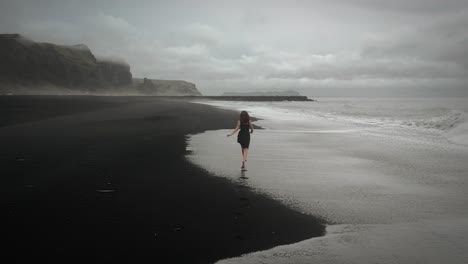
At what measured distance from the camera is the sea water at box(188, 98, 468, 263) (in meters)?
5.50

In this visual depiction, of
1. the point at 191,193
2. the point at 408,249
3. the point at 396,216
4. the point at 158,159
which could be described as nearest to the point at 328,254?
the point at 408,249

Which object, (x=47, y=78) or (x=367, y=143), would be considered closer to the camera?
(x=367, y=143)

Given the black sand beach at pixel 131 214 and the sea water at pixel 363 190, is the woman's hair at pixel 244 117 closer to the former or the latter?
the sea water at pixel 363 190

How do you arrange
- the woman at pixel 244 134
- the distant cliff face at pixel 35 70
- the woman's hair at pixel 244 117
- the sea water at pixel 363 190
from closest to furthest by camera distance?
the sea water at pixel 363 190 < the woman at pixel 244 134 < the woman's hair at pixel 244 117 < the distant cliff face at pixel 35 70

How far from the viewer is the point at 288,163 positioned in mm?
13203

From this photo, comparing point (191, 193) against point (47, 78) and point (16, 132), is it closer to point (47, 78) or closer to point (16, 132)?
point (16, 132)

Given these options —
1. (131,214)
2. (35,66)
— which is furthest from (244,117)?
(35,66)

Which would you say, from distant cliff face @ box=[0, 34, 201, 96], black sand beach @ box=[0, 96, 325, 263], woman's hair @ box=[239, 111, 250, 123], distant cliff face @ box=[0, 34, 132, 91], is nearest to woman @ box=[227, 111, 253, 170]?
woman's hair @ box=[239, 111, 250, 123]

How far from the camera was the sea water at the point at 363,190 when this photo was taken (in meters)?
5.50

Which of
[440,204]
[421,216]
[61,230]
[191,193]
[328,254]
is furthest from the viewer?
[191,193]

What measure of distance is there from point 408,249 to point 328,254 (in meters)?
1.36

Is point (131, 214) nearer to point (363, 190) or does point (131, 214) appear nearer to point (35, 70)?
point (363, 190)

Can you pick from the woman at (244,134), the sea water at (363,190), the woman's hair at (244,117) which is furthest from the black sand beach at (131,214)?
the woman's hair at (244,117)

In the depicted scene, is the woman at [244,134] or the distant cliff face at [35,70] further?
the distant cliff face at [35,70]
